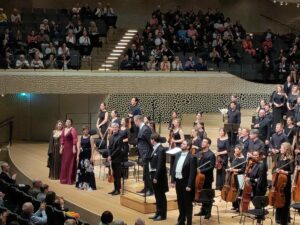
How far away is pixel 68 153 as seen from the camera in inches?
558

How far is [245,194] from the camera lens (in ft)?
35.6

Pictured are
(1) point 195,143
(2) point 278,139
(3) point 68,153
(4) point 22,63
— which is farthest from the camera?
(4) point 22,63

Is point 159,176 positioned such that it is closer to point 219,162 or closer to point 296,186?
point 219,162

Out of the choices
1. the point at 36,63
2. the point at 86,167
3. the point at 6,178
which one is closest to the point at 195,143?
the point at 86,167

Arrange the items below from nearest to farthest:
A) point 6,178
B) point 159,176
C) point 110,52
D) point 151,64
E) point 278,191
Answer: point 278,191 < point 159,176 < point 6,178 < point 151,64 < point 110,52

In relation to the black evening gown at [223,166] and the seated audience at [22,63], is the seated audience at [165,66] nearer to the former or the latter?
the seated audience at [22,63]

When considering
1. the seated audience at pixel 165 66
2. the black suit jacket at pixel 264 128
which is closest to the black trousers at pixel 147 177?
the black suit jacket at pixel 264 128

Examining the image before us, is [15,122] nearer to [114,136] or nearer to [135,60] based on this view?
[135,60]

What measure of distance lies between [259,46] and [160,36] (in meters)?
3.61

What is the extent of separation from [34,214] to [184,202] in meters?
2.41

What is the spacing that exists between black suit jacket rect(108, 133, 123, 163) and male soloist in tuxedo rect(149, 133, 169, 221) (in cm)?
151

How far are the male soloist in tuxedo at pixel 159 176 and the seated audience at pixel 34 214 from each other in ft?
7.11

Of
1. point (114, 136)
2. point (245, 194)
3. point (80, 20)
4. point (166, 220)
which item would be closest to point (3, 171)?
point (114, 136)

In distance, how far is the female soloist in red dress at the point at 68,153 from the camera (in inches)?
554
